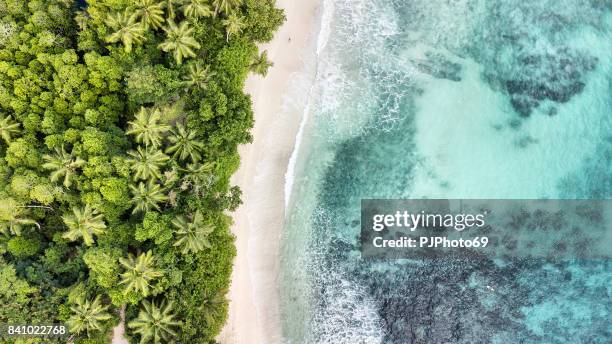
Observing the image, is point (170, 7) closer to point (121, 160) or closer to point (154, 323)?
point (121, 160)

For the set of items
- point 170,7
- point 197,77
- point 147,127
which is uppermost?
point 170,7

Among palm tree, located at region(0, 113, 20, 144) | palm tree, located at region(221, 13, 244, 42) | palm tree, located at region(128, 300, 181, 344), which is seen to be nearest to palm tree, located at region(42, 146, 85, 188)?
palm tree, located at region(0, 113, 20, 144)

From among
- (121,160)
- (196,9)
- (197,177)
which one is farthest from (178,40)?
(197,177)

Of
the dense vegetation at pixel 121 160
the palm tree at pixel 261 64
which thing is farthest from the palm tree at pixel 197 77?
the palm tree at pixel 261 64

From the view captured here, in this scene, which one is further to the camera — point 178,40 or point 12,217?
point 178,40

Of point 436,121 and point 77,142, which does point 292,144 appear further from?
point 77,142

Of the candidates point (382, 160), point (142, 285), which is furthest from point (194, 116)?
point (382, 160)

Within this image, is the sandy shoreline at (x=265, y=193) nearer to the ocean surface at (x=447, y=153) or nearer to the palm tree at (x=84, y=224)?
the ocean surface at (x=447, y=153)
